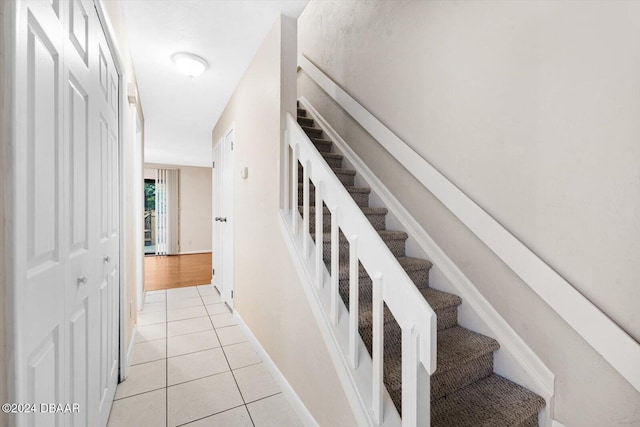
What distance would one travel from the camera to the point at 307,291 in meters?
1.56

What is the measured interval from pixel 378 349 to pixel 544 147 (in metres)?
1.21

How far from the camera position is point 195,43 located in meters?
2.13

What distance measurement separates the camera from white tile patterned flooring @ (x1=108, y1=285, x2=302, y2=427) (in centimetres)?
164

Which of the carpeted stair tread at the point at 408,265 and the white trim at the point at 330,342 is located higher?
the carpeted stair tread at the point at 408,265

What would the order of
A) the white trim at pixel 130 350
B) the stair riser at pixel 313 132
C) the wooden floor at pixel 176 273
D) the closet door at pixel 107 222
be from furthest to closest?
1. the wooden floor at pixel 176 273
2. the stair riser at pixel 313 132
3. the white trim at pixel 130 350
4. the closet door at pixel 107 222

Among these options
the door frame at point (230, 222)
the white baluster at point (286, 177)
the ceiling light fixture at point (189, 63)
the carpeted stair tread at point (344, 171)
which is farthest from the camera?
the door frame at point (230, 222)

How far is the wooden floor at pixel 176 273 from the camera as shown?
454 centimetres

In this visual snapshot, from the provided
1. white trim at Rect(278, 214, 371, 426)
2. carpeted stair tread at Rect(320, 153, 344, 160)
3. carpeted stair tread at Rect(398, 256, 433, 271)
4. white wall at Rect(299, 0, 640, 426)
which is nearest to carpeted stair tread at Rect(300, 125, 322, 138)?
carpeted stair tread at Rect(320, 153, 344, 160)

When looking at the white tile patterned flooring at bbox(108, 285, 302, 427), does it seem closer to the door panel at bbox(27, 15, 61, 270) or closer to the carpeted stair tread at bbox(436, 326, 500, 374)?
the carpeted stair tread at bbox(436, 326, 500, 374)

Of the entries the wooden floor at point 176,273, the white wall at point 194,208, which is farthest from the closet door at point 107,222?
the white wall at point 194,208

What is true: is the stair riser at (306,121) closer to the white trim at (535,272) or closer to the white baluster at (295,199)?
the white trim at (535,272)

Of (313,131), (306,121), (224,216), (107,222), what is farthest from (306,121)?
(107,222)

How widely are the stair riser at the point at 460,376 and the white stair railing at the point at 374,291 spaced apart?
1.10 feet

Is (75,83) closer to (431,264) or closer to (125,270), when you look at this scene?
(125,270)
